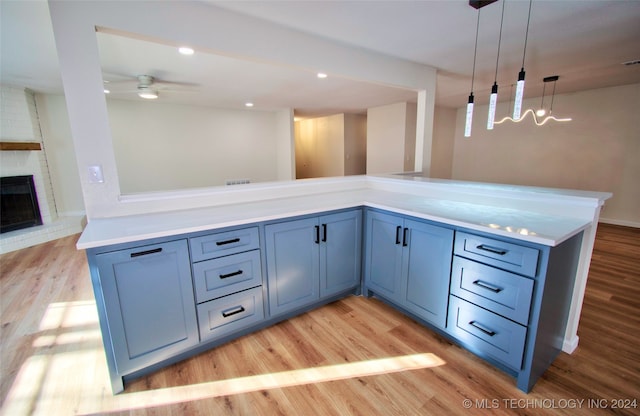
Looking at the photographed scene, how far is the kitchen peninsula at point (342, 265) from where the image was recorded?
1.47 metres

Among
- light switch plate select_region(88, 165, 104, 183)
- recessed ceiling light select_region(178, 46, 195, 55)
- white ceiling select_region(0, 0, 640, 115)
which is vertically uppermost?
white ceiling select_region(0, 0, 640, 115)

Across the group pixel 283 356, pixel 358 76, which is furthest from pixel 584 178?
pixel 283 356

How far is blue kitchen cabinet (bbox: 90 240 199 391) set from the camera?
1.45 metres

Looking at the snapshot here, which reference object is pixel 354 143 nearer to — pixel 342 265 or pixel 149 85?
pixel 149 85

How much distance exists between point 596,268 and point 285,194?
3565mm

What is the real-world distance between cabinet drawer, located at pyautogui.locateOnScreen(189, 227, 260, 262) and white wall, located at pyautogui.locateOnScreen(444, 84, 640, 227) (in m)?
6.29

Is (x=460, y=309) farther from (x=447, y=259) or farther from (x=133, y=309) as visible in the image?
(x=133, y=309)

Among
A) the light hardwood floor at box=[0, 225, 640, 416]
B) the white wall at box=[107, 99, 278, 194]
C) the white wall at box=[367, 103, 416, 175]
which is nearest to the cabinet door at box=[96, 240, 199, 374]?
the light hardwood floor at box=[0, 225, 640, 416]

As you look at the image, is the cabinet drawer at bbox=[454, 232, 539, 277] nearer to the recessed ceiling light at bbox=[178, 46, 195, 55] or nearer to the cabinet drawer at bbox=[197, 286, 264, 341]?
the cabinet drawer at bbox=[197, 286, 264, 341]

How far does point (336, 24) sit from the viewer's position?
227cm

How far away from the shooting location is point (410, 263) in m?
2.04

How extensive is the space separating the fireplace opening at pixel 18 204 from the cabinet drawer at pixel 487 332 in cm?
605

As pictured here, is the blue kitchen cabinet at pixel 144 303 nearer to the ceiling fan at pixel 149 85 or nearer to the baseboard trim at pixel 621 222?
the ceiling fan at pixel 149 85

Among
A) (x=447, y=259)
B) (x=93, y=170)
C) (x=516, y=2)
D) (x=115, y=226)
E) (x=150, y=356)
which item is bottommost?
(x=150, y=356)
